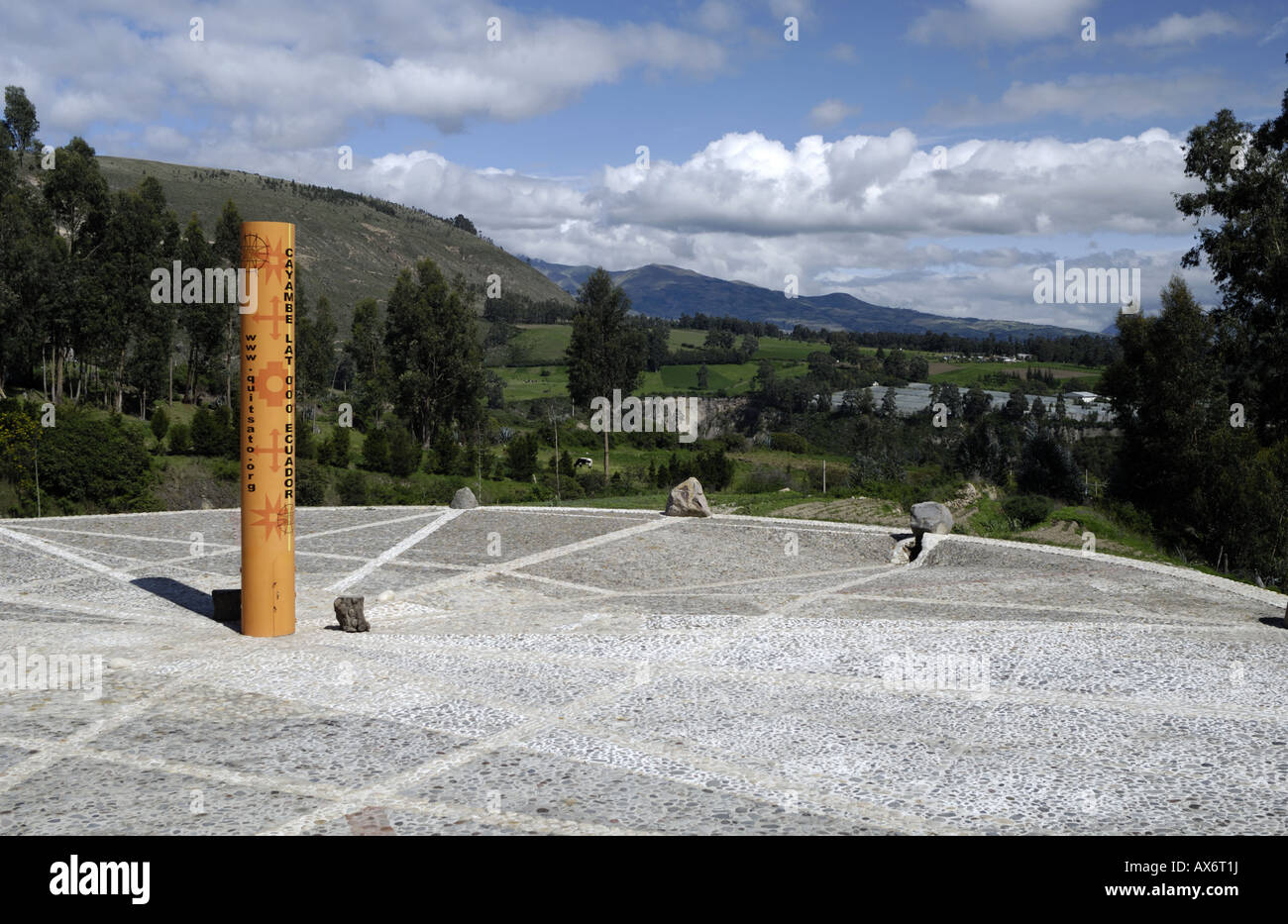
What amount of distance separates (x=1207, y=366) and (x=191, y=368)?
4612cm

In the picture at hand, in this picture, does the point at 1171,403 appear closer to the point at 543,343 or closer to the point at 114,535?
the point at 114,535

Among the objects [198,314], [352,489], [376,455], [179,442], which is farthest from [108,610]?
[198,314]

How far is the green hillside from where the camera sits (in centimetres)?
12400

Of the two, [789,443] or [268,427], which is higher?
A: [268,427]

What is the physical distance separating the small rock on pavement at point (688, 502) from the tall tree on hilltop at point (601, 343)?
22229 mm

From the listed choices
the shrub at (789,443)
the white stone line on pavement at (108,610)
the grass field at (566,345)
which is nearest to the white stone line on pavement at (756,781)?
the white stone line on pavement at (108,610)

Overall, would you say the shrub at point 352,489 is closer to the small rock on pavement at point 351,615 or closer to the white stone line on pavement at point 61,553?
the white stone line on pavement at point 61,553

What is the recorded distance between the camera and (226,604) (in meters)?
10.8

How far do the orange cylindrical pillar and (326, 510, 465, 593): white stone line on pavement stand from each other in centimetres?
240

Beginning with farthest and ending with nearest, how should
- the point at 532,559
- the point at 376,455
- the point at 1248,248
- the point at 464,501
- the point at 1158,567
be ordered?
the point at 376,455 → the point at 1248,248 → the point at 464,501 → the point at 532,559 → the point at 1158,567

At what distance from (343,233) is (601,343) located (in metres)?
111

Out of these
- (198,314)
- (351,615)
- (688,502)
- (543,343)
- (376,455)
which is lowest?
(351,615)

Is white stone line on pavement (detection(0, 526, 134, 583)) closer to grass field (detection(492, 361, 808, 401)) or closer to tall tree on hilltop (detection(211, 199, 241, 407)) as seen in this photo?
tall tree on hilltop (detection(211, 199, 241, 407))
